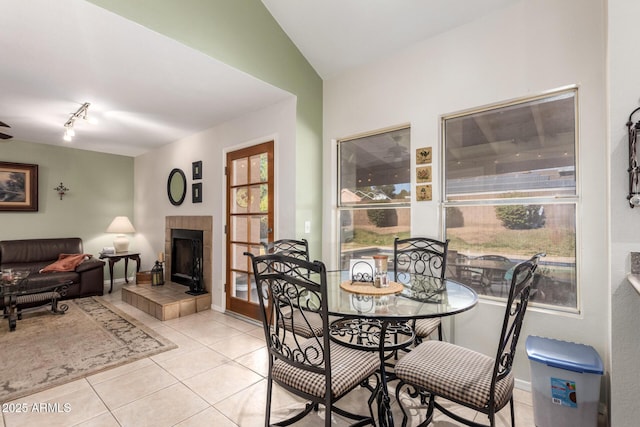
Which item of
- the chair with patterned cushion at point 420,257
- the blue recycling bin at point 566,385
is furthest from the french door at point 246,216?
the blue recycling bin at point 566,385

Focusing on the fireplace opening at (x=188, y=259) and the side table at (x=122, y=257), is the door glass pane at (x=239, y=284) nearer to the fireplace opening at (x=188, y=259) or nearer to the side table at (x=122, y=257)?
the fireplace opening at (x=188, y=259)

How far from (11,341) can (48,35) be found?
2918 millimetres

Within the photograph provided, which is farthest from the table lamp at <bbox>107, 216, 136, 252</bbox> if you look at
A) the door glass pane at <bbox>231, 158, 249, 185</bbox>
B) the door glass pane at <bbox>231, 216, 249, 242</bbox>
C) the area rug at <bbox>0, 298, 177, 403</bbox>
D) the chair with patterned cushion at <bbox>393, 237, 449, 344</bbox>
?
the chair with patterned cushion at <bbox>393, 237, 449, 344</bbox>

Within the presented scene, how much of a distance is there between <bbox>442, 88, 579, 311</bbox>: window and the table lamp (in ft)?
18.0

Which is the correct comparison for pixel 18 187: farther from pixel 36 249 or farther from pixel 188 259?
pixel 188 259

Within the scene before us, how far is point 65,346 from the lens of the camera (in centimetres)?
288

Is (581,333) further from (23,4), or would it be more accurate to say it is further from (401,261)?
(23,4)

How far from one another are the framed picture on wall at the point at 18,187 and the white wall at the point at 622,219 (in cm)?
704

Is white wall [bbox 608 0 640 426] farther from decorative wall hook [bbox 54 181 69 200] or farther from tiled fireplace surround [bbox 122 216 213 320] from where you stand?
decorative wall hook [bbox 54 181 69 200]

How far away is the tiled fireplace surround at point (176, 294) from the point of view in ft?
12.4

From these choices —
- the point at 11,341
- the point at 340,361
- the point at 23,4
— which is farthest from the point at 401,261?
the point at 11,341

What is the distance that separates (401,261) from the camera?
276 cm

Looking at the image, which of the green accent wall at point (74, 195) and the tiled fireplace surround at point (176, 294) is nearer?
the tiled fireplace surround at point (176, 294)

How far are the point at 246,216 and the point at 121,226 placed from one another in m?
3.15
